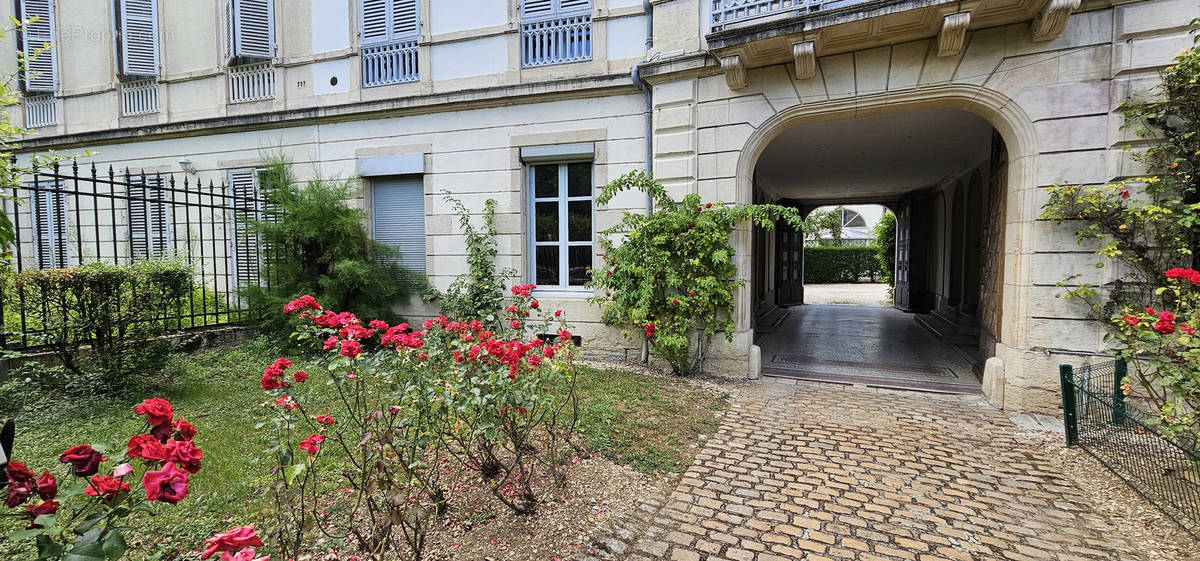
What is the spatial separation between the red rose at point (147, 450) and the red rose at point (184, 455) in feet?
0.05

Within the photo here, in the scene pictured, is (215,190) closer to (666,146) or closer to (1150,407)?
(666,146)

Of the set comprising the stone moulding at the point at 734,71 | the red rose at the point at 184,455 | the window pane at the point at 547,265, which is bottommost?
the red rose at the point at 184,455

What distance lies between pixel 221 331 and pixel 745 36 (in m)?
7.77

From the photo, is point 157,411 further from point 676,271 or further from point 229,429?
point 676,271

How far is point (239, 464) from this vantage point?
3.38 metres

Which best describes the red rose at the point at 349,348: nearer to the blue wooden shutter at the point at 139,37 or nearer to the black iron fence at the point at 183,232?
the black iron fence at the point at 183,232

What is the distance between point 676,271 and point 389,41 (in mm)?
5976

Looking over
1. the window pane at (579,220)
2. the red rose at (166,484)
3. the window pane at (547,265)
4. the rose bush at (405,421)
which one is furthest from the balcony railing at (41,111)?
the red rose at (166,484)

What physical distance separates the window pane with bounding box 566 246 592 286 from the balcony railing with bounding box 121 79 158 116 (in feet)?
28.8

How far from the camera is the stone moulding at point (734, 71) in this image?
18.2ft

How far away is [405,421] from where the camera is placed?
2547 mm

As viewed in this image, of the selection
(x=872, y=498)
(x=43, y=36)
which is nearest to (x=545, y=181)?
(x=872, y=498)

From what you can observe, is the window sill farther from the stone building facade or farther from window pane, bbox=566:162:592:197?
window pane, bbox=566:162:592:197

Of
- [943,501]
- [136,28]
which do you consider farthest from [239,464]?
[136,28]
